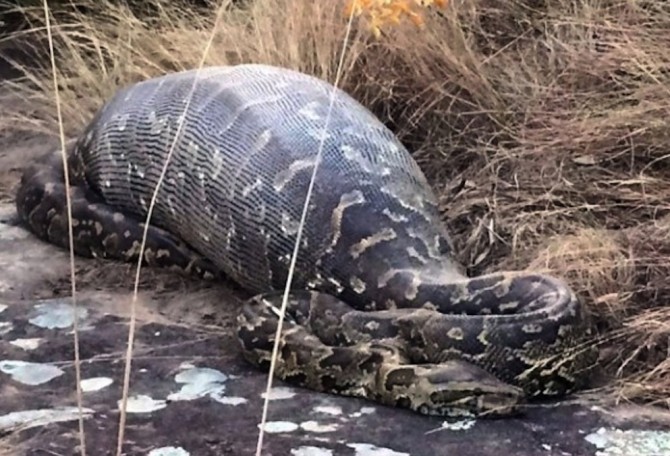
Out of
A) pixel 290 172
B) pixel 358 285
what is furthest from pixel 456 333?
pixel 290 172

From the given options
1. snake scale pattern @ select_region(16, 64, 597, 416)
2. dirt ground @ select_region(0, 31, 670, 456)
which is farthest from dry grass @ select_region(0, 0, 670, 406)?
dirt ground @ select_region(0, 31, 670, 456)

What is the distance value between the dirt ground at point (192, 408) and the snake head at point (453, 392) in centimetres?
4

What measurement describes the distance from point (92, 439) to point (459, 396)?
36.5 inches

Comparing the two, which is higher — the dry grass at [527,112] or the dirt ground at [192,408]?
the dry grass at [527,112]

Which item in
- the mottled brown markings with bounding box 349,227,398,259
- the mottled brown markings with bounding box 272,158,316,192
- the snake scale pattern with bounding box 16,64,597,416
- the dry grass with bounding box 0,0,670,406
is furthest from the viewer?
the mottled brown markings with bounding box 272,158,316,192

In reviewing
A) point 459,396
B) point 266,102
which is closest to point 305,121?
point 266,102

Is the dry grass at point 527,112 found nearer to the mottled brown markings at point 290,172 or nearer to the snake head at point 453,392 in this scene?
the snake head at point 453,392

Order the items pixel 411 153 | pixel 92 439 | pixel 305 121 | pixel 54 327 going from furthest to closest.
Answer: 1. pixel 411 153
2. pixel 305 121
3. pixel 54 327
4. pixel 92 439

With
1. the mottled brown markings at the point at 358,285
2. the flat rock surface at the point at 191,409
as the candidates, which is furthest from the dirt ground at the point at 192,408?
the mottled brown markings at the point at 358,285

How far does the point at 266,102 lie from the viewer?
482cm

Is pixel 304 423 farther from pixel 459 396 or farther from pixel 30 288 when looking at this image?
pixel 30 288

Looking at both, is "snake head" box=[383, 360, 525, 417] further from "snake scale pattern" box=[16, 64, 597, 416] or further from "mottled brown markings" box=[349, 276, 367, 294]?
"mottled brown markings" box=[349, 276, 367, 294]

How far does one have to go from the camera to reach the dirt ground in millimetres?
3361

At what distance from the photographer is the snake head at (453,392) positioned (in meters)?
3.54
